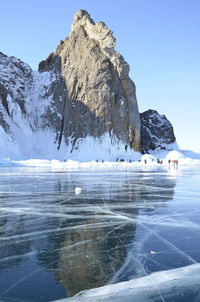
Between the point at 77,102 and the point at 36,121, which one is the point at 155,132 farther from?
the point at 36,121

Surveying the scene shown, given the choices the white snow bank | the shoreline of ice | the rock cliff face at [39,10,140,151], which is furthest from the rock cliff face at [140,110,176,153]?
the white snow bank

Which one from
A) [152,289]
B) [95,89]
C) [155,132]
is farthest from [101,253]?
[155,132]

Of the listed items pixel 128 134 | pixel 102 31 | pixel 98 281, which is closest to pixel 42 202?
pixel 98 281

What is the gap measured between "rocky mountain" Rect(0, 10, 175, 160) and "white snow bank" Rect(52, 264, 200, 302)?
6243 cm

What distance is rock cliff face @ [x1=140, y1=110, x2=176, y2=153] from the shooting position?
9231cm

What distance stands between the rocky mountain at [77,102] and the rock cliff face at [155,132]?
16897 mm

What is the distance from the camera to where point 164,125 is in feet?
324

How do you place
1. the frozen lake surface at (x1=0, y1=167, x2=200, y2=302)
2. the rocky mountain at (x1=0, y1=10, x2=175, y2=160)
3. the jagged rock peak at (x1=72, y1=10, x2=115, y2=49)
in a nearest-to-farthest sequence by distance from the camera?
the frozen lake surface at (x1=0, y1=167, x2=200, y2=302)
the rocky mountain at (x1=0, y1=10, x2=175, y2=160)
the jagged rock peak at (x1=72, y1=10, x2=115, y2=49)

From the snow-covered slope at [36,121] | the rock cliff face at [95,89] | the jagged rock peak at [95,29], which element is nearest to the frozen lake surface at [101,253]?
the snow-covered slope at [36,121]

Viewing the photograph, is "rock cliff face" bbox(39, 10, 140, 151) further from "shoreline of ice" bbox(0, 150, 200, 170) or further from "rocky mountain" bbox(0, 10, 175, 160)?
"shoreline of ice" bbox(0, 150, 200, 170)

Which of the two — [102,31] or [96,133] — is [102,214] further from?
[102,31]

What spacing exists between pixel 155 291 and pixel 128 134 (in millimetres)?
70945

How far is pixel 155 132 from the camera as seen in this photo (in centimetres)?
9644

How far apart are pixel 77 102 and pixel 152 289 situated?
71.2 m
